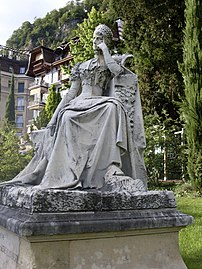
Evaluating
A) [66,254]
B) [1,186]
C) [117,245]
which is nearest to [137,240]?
[117,245]

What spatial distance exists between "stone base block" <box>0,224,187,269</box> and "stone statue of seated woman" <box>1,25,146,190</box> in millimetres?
439

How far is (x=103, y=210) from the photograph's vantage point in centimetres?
300

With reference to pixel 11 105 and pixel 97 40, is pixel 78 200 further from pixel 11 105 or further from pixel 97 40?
pixel 11 105

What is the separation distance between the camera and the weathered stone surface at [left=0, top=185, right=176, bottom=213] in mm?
2805

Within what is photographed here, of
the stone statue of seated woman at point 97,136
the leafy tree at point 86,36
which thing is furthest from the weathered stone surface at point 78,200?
the leafy tree at point 86,36

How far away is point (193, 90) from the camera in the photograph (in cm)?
1146

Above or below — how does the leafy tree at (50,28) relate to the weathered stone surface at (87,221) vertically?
above

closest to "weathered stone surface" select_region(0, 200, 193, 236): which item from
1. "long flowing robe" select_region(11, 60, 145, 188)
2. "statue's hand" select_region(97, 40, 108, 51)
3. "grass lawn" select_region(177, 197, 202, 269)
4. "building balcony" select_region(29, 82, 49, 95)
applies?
"long flowing robe" select_region(11, 60, 145, 188)

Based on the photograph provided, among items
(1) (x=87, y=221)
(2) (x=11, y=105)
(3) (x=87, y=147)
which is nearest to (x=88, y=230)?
(1) (x=87, y=221)

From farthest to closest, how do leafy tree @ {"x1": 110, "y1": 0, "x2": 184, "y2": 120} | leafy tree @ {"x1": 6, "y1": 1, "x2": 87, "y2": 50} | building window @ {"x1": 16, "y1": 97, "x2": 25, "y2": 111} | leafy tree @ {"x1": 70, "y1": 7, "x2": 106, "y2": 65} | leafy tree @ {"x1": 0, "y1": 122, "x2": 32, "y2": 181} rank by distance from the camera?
1. leafy tree @ {"x1": 6, "y1": 1, "x2": 87, "y2": 50}
2. building window @ {"x1": 16, "y1": 97, "x2": 25, "y2": 111}
3. leafy tree @ {"x1": 70, "y1": 7, "x2": 106, "y2": 65}
4. leafy tree @ {"x1": 0, "y1": 122, "x2": 32, "y2": 181}
5. leafy tree @ {"x1": 110, "y1": 0, "x2": 184, "y2": 120}

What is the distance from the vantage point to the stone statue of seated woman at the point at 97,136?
129 inches

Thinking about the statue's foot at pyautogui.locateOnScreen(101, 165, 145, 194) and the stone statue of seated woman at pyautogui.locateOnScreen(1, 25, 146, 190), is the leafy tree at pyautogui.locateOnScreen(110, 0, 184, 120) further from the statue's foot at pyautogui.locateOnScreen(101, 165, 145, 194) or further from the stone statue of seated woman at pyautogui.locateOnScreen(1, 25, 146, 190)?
the statue's foot at pyautogui.locateOnScreen(101, 165, 145, 194)

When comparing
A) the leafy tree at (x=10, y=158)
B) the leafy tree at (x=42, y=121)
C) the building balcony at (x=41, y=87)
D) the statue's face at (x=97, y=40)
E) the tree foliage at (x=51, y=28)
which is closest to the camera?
the statue's face at (x=97, y=40)

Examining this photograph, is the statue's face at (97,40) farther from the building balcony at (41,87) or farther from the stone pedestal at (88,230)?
the building balcony at (41,87)
